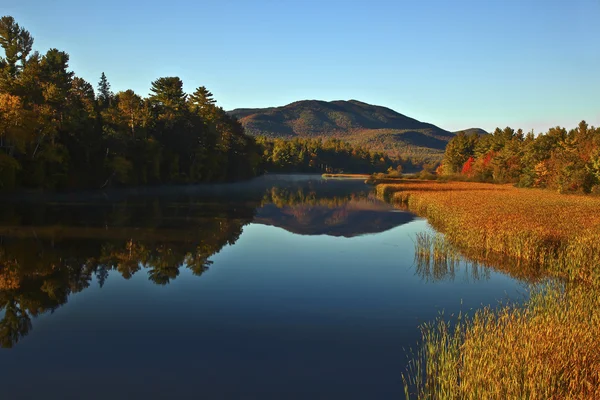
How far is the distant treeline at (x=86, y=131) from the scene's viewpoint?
5041 centimetres

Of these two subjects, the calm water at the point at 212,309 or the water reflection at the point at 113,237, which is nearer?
the calm water at the point at 212,309

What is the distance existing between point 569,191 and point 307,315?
214 ft

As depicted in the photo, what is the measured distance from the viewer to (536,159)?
8881 centimetres

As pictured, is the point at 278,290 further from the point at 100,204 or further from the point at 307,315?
the point at 100,204

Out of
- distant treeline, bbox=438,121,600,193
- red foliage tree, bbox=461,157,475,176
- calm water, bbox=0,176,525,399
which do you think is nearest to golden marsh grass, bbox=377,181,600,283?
calm water, bbox=0,176,525,399

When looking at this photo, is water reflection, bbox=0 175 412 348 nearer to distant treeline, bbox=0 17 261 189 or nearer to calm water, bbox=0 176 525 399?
calm water, bbox=0 176 525 399

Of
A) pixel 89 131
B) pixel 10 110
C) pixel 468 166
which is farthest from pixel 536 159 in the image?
pixel 10 110

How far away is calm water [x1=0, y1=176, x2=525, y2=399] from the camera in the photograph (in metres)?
11.1

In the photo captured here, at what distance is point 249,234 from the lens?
1415 inches

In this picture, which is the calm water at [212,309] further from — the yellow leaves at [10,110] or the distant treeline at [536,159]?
the distant treeline at [536,159]

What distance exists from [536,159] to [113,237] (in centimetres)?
8416

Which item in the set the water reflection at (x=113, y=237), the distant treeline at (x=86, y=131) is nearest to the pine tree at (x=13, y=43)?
the distant treeline at (x=86, y=131)

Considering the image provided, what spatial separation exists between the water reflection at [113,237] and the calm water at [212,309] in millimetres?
127

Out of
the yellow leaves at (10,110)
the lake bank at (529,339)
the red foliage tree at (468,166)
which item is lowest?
the lake bank at (529,339)
